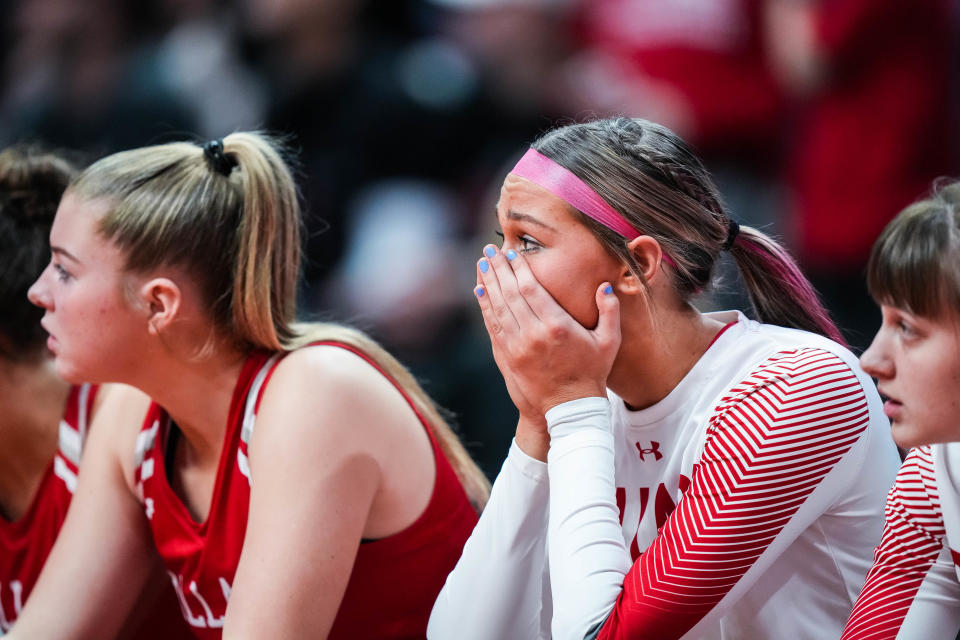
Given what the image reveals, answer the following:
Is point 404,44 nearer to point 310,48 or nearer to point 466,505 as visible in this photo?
point 310,48

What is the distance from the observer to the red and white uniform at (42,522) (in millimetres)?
2430

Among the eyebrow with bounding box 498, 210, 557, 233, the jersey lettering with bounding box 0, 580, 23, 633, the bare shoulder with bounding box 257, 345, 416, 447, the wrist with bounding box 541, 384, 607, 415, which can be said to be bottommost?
the jersey lettering with bounding box 0, 580, 23, 633

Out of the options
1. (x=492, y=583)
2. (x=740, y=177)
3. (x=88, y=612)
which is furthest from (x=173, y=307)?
(x=740, y=177)

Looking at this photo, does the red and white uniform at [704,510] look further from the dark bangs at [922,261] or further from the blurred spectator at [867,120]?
the blurred spectator at [867,120]

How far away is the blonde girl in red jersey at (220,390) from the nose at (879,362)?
0.86m

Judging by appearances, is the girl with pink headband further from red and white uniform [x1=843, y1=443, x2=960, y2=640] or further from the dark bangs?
the dark bangs

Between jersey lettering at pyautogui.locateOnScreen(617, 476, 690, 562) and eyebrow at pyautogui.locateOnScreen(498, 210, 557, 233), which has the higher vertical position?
eyebrow at pyautogui.locateOnScreen(498, 210, 557, 233)

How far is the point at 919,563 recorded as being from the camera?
5.27ft

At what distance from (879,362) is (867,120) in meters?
2.00

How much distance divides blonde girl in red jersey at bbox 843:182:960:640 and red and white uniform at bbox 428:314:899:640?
0.10 m

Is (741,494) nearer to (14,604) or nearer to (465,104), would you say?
(14,604)

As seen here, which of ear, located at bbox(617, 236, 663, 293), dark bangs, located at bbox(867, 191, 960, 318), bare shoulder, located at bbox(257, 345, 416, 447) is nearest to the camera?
dark bangs, located at bbox(867, 191, 960, 318)

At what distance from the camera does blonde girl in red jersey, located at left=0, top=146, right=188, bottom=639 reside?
7.95ft

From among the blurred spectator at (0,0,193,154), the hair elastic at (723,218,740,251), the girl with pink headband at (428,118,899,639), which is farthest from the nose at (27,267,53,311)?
the blurred spectator at (0,0,193,154)
